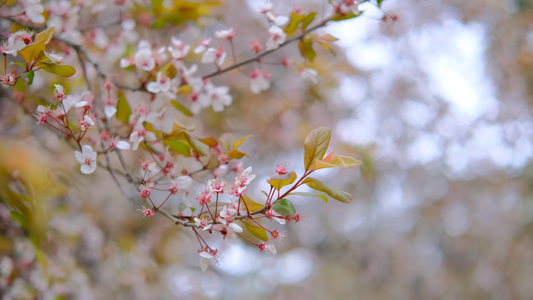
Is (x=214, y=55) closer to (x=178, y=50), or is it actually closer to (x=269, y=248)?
(x=178, y=50)

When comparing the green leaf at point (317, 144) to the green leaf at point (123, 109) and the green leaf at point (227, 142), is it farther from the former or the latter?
the green leaf at point (123, 109)

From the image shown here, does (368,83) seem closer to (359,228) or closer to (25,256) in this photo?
(359,228)

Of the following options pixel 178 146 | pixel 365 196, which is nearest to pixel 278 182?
pixel 178 146

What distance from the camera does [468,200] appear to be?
4.14 m

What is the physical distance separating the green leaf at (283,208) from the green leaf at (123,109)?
1.41ft

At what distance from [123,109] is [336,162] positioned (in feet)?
1.57

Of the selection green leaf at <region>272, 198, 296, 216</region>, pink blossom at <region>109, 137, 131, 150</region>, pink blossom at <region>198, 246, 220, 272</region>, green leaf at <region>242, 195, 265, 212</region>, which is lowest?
pink blossom at <region>198, 246, 220, 272</region>

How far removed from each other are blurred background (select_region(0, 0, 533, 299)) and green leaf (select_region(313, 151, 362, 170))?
25.0 inches

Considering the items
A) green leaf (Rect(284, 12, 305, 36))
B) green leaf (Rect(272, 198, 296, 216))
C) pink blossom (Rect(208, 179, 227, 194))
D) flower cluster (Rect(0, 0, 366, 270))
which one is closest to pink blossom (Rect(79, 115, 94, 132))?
flower cluster (Rect(0, 0, 366, 270))

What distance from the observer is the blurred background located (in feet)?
5.95

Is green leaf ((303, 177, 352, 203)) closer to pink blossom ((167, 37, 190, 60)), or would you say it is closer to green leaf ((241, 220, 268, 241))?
green leaf ((241, 220, 268, 241))

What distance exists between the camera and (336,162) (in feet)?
2.19

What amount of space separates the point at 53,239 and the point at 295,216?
109cm

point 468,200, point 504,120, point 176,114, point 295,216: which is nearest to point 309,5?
point 176,114
